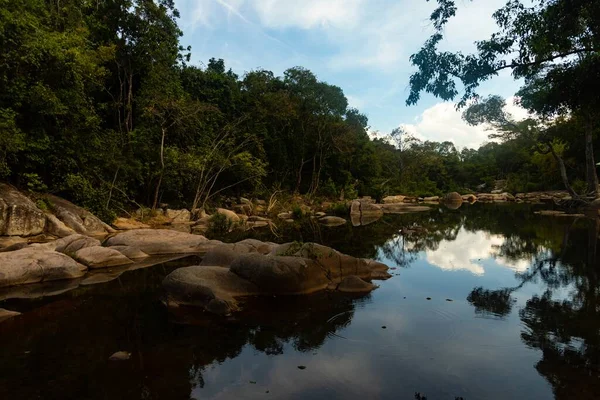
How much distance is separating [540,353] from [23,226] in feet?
44.0

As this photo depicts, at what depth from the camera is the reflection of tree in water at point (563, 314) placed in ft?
13.8

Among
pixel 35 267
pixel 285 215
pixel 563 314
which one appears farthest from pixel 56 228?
pixel 563 314

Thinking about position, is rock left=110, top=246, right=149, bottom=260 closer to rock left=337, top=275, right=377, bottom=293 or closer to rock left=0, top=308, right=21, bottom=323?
rock left=0, top=308, right=21, bottom=323

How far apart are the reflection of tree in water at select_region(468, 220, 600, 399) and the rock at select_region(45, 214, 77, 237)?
12003 mm

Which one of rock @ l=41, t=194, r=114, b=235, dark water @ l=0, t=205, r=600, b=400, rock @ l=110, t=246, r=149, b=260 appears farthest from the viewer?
rock @ l=41, t=194, r=114, b=235

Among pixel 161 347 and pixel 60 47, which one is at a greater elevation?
pixel 60 47

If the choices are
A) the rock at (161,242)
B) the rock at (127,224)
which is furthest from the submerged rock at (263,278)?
the rock at (127,224)

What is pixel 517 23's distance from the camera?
7398mm

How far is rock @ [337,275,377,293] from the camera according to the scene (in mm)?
7527

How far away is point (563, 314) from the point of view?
6125 mm

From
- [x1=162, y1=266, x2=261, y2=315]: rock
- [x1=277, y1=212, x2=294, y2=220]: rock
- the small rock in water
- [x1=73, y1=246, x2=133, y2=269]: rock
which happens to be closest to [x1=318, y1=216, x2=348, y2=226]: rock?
[x1=277, y1=212, x2=294, y2=220]: rock

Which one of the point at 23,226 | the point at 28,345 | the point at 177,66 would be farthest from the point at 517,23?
the point at 177,66

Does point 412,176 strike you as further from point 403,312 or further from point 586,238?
point 403,312

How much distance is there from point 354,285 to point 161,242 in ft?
21.8
